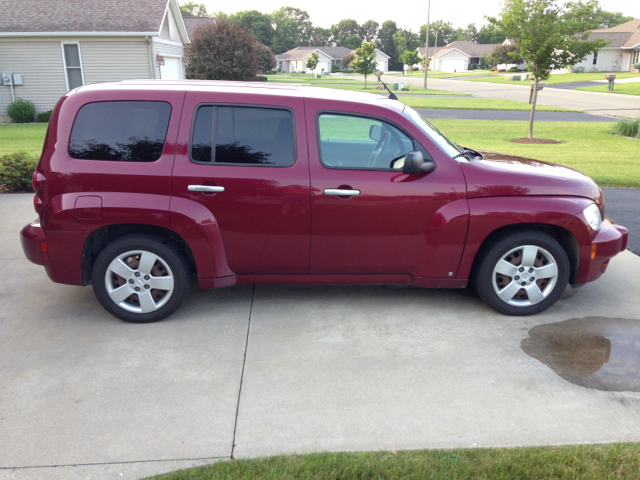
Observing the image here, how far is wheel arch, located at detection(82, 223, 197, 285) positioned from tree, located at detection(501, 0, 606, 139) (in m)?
14.7

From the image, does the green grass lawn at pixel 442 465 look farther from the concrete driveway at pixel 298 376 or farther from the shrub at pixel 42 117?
the shrub at pixel 42 117

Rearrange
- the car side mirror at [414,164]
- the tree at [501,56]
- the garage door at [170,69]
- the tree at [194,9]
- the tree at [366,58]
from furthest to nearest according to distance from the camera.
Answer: the tree at [194,9] → the tree at [501,56] → the tree at [366,58] → the garage door at [170,69] → the car side mirror at [414,164]

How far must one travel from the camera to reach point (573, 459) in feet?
9.58

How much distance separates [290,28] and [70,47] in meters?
136

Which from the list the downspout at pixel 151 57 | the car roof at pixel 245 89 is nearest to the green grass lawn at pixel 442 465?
the car roof at pixel 245 89

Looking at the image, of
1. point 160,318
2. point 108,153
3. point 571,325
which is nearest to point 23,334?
point 160,318

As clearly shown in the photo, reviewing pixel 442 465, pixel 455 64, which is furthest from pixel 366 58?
pixel 455 64

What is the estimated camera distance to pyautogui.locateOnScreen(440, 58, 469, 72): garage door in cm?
11144

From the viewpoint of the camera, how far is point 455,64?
112 metres

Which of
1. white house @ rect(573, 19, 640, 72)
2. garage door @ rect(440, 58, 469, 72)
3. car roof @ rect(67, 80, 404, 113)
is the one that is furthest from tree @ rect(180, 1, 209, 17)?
car roof @ rect(67, 80, 404, 113)

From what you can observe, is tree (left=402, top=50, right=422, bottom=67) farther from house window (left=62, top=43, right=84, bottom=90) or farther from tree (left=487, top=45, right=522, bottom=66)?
house window (left=62, top=43, right=84, bottom=90)

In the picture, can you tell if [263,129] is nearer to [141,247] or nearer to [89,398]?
[141,247]

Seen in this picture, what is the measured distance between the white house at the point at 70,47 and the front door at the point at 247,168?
723 inches

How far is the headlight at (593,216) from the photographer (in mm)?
4586
